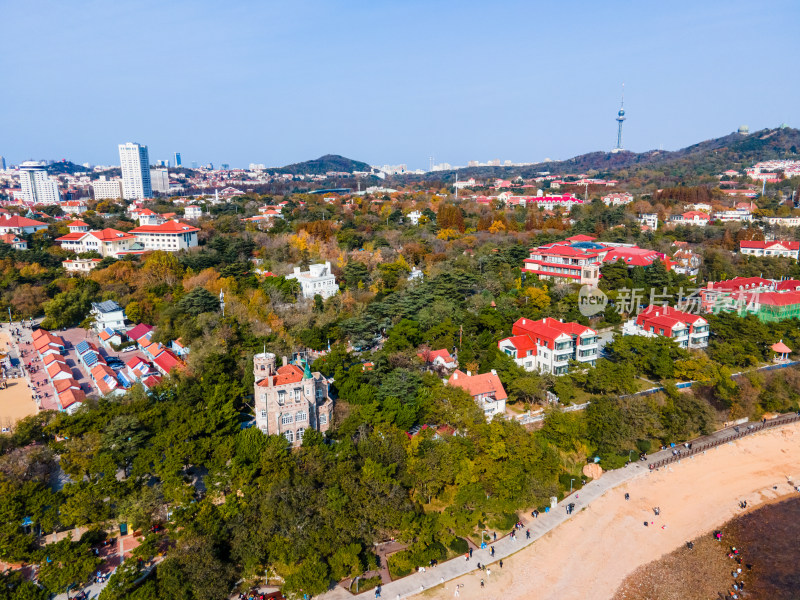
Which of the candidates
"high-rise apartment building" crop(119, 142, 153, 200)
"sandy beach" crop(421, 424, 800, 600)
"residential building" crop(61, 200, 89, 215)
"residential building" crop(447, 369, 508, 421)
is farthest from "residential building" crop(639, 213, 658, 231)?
"high-rise apartment building" crop(119, 142, 153, 200)

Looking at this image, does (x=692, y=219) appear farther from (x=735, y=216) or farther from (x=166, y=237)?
(x=166, y=237)

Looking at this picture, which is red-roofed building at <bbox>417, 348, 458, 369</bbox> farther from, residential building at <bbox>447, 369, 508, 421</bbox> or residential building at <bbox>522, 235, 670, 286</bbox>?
residential building at <bbox>522, 235, 670, 286</bbox>

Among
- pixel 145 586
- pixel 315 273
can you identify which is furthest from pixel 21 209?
pixel 145 586

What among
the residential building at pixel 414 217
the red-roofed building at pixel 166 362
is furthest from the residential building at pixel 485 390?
the residential building at pixel 414 217

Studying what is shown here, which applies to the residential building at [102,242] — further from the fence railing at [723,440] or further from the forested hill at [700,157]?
the forested hill at [700,157]

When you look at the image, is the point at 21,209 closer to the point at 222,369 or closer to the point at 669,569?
the point at 222,369

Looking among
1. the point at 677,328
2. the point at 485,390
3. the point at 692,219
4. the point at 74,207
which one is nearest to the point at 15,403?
the point at 485,390
